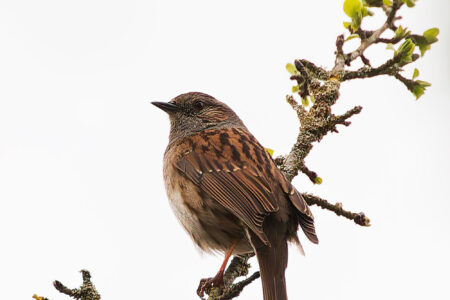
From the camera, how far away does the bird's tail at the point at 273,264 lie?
4594 mm

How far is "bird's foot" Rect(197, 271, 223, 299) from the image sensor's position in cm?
477

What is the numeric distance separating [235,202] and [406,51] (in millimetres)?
2021

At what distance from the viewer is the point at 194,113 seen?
22.9 feet

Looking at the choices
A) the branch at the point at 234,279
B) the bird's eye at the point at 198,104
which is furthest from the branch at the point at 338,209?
the bird's eye at the point at 198,104

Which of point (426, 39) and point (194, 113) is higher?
point (194, 113)

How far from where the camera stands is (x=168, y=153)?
6.36 m

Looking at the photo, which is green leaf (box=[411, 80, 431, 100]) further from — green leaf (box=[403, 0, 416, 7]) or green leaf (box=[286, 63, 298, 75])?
green leaf (box=[286, 63, 298, 75])

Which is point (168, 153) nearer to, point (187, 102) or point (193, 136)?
point (193, 136)

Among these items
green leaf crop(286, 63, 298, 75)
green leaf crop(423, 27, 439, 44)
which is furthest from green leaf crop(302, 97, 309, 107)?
green leaf crop(423, 27, 439, 44)

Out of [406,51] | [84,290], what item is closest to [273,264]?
[84,290]

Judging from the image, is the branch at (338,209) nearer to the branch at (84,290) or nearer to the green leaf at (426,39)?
the green leaf at (426,39)

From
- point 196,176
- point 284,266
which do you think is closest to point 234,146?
point 196,176

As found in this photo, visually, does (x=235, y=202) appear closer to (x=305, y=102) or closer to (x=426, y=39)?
(x=305, y=102)

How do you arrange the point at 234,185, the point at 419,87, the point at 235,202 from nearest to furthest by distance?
the point at 235,202
the point at 234,185
the point at 419,87
